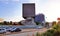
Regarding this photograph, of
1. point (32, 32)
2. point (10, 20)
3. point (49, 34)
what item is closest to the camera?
point (49, 34)

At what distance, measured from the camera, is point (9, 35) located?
4926 millimetres

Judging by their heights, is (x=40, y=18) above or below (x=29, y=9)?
below

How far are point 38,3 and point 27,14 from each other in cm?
62

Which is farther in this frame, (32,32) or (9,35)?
(32,32)

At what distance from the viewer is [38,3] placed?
270 inches

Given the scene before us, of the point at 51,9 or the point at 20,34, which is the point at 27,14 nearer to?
the point at 51,9

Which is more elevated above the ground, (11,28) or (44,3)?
(44,3)

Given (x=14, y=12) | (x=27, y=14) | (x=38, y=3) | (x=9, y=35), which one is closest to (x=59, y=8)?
(x=38, y=3)

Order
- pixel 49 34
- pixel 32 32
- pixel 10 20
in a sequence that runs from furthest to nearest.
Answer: pixel 10 20 < pixel 32 32 < pixel 49 34

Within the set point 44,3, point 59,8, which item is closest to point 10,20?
point 44,3

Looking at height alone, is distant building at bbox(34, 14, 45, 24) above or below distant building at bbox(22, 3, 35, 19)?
below

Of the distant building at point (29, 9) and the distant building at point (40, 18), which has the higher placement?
the distant building at point (29, 9)

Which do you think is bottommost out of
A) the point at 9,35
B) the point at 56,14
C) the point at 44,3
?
the point at 9,35

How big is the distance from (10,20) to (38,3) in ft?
4.29
